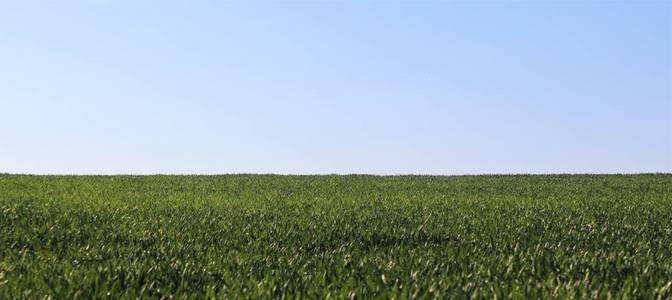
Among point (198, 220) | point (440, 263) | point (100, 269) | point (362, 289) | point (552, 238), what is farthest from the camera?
point (198, 220)

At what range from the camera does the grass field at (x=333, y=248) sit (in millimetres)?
7402

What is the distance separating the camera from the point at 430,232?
12.4 m

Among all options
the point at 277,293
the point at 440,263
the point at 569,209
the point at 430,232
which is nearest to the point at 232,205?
the point at 430,232

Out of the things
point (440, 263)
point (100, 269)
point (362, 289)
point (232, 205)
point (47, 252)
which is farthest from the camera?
point (232, 205)

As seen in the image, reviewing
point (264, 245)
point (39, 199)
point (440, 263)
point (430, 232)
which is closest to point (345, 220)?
point (430, 232)

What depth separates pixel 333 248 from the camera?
36.3 feet

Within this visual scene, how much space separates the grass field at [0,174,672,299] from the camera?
7.40m

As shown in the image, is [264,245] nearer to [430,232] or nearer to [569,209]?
[430,232]

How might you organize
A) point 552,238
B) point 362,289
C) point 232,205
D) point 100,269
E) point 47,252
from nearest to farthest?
point 362,289
point 100,269
point 47,252
point 552,238
point 232,205

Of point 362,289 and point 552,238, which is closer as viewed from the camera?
point 362,289

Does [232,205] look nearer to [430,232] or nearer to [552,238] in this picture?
[430,232]

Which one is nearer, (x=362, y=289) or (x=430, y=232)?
(x=362, y=289)

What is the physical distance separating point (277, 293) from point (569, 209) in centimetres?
1140

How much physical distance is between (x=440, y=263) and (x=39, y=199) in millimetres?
11810
